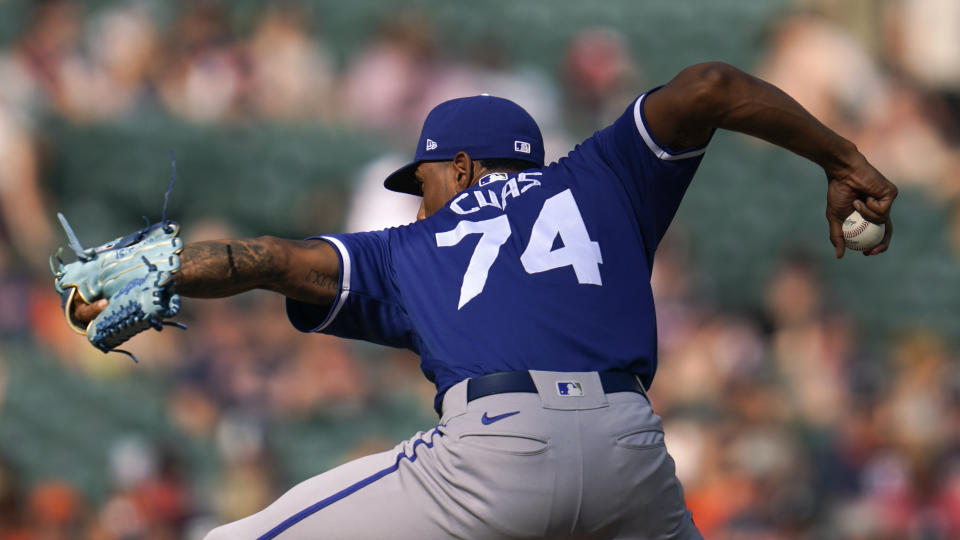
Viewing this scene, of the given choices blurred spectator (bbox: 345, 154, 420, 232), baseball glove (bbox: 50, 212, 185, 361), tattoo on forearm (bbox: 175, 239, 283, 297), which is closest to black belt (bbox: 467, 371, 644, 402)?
A: tattoo on forearm (bbox: 175, 239, 283, 297)

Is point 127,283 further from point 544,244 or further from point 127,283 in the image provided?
point 544,244

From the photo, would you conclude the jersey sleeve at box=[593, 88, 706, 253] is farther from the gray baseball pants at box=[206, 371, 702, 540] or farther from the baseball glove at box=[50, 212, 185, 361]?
the baseball glove at box=[50, 212, 185, 361]

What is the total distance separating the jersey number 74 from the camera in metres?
2.71

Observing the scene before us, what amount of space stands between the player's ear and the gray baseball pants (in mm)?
682

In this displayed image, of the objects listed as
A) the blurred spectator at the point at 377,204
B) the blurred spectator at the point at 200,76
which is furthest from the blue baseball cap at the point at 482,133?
the blurred spectator at the point at 200,76

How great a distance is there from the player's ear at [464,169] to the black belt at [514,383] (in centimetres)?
67

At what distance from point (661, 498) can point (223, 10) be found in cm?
749

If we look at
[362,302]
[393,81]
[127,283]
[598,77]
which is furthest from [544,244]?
[598,77]

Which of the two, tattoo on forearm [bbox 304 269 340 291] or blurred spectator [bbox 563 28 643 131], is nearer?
tattoo on forearm [bbox 304 269 340 291]

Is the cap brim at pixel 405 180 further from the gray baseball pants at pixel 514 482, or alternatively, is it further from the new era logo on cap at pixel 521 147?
the gray baseball pants at pixel 514 482

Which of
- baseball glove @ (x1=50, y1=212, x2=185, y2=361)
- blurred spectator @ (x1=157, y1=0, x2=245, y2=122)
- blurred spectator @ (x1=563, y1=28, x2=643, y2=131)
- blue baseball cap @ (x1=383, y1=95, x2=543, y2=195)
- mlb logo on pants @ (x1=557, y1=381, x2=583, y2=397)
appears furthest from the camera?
blurred spectator @ (x1=563, y1=28, x2=643, y2=131)

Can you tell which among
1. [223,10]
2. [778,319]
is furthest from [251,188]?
[778,319]

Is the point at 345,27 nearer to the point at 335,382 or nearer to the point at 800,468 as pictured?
the point at 335,382

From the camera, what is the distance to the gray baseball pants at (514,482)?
99.4 inches
